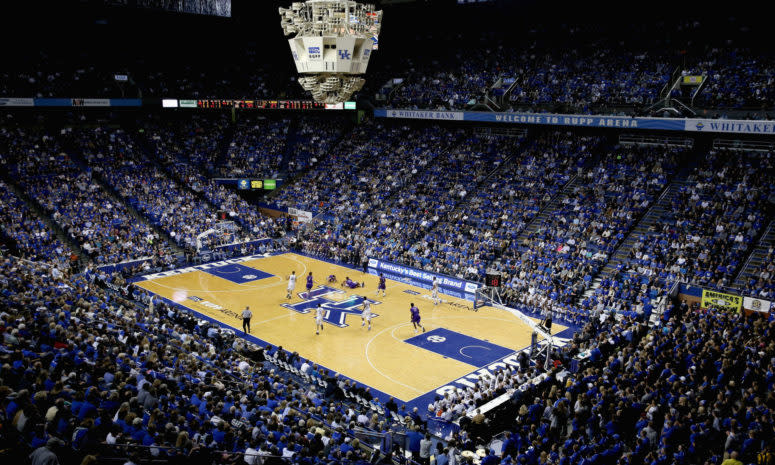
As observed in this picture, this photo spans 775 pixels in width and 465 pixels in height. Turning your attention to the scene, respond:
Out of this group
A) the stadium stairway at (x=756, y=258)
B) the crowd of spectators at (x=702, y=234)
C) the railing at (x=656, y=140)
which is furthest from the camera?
the railing at (x=656, y=140)

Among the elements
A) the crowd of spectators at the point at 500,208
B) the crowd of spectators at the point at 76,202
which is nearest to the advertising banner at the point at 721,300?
the crowd of spectators at the point at 500,208

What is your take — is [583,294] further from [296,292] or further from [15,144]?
[15,144]

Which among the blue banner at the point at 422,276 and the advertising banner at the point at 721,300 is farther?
the blue banner at the point at 422,276

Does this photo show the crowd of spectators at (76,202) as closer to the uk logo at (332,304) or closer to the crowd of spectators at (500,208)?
the uk logo at (332,304)

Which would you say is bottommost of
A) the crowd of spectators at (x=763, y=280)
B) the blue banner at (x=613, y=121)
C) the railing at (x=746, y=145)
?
the crowd of spectators at (x=763, y=280)

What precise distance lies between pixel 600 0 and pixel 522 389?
36043 mm

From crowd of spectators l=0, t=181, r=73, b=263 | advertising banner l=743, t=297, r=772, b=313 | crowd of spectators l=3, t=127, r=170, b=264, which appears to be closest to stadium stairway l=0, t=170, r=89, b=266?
crowd of spectators l=3, t=127, r=170, b=264

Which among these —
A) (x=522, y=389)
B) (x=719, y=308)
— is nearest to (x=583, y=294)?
(x=719, y=308)

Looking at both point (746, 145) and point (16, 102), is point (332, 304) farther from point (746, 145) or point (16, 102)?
point (16, 102)

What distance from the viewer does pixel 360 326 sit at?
92.9ft

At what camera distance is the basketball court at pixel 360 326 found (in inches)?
922

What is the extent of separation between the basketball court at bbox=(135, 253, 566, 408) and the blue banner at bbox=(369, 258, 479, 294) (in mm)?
897

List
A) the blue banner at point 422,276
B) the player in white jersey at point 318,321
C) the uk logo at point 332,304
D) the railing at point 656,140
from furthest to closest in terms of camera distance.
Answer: the railing at point 656,140
the blue banner at point 422,276
the uk logo at point 332,304
the player in white jersey at point 318,321

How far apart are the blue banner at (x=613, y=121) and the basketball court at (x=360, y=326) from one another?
1516 centimetres
